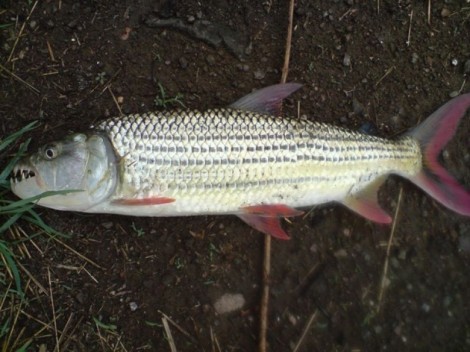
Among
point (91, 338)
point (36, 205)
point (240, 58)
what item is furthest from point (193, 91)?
point (91, 338)

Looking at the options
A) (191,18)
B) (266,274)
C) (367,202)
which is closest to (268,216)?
(266,274)

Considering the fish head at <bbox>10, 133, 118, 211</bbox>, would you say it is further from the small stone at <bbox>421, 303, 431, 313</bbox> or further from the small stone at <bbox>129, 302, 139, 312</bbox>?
the small stone at <bbox>421, 303, 431, 313</bbox>

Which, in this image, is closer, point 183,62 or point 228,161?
point 228,161

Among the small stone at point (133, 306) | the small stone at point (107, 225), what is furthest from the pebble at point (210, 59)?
the small stone at point (133, 306)

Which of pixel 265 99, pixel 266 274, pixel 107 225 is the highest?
pixel 265 99

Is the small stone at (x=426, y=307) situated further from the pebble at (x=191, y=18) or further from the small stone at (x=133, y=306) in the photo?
the pebble at (x=191, y=18)

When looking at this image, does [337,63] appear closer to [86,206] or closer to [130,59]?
[130,59]

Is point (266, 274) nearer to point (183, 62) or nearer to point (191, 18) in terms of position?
point (183, 62)
